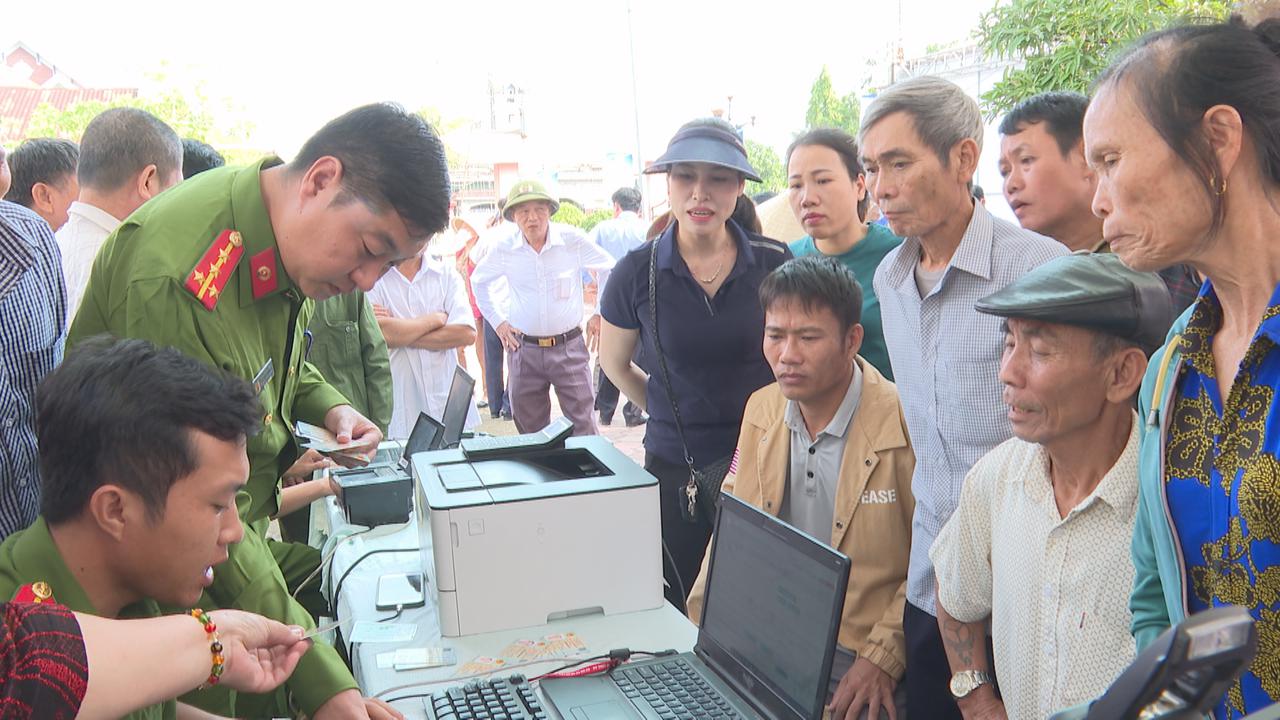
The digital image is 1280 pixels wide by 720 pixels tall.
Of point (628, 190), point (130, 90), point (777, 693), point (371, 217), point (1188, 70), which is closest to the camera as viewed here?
point (1188, 70)

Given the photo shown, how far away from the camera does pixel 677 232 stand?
296 cm

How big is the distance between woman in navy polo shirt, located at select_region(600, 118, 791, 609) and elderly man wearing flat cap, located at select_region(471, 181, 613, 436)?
247 cm

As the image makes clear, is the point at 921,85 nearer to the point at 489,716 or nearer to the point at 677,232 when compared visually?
the point at 677,232

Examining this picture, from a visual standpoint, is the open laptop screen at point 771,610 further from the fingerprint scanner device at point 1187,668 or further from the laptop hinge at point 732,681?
the fingerprint scanner device at point 1187,668

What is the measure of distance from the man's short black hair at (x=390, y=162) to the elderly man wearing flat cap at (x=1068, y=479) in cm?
105

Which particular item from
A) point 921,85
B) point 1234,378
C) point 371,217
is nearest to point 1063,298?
point 1234,378

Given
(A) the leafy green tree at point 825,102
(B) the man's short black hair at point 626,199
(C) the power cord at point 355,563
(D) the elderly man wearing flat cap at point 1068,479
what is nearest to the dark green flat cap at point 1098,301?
(D) the elderly man wearing flat cap at point 1068,479

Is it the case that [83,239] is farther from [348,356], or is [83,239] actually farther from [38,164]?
[38,164]

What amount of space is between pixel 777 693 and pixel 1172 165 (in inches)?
37.3

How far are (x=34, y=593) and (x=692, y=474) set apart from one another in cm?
182

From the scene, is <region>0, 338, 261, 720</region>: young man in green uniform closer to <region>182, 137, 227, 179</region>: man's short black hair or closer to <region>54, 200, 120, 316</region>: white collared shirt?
<region>54, 200, 120, 316</region>: white collared shirt

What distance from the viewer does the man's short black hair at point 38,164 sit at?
13.1 feet

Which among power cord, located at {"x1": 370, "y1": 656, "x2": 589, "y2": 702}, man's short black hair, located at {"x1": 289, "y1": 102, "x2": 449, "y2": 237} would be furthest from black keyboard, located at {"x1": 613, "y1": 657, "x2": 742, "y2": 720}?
man's short black hair, located at {"x1": 289, "y1": 102, "x2": 449, "y2": 237}

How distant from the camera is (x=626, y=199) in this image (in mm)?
8297
